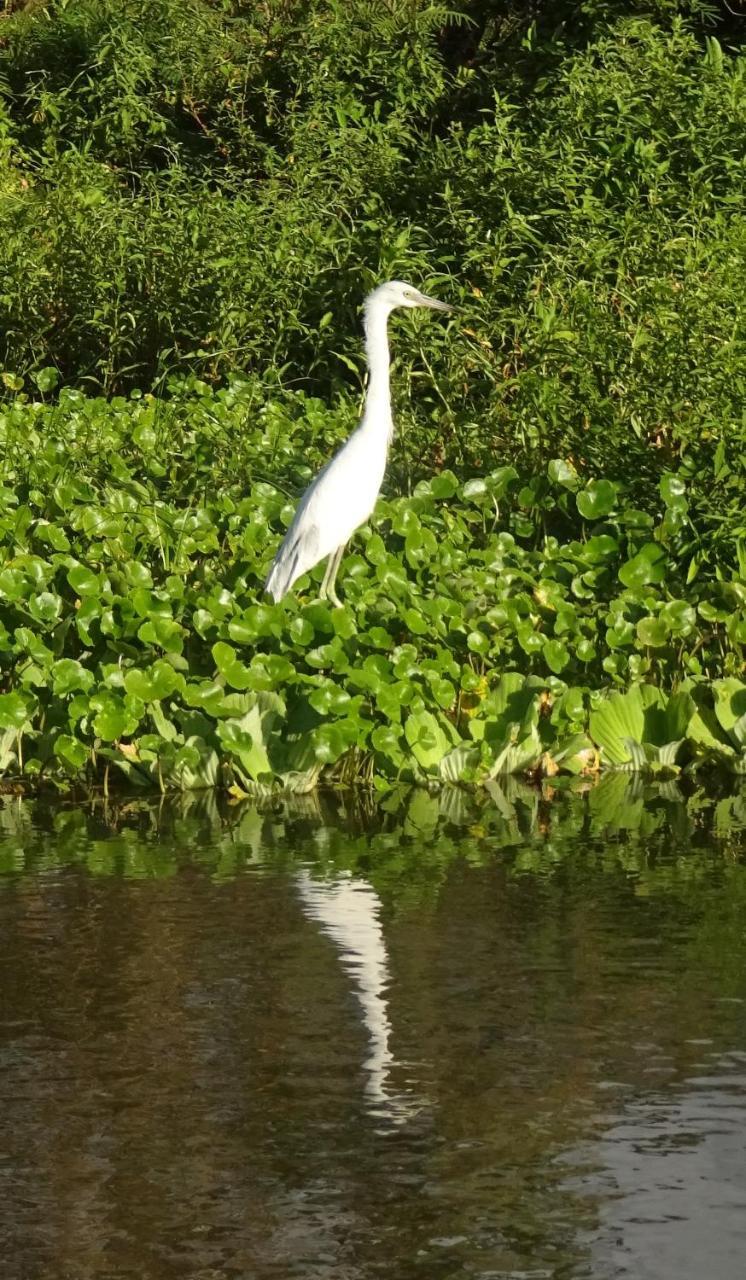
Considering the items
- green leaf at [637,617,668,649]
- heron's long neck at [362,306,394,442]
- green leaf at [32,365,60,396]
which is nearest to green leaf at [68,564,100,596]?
heron's long neck at [362,306,394,442]

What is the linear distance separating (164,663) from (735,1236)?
3.71 m

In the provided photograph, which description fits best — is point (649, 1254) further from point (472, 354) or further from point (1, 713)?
point (472, 354)

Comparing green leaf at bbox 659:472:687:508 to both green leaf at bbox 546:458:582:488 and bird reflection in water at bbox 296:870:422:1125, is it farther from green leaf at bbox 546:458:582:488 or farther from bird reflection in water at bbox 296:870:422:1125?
bird reflection in water at bbox 296:870:422:1125

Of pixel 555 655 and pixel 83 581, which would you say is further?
pixel 83 581

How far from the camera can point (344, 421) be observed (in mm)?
8781

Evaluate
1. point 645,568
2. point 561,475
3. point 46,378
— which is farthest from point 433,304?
point 46,378

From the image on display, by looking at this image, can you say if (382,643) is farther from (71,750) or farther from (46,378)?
(46,378)

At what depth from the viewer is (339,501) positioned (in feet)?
23.1

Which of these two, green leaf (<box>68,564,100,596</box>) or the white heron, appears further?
the white heron

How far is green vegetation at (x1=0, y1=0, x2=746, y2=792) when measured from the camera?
6559mm

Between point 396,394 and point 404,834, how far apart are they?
3.51 metres

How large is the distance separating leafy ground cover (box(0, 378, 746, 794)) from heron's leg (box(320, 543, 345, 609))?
0.21 ft

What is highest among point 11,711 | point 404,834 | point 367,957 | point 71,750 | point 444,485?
point 444,485

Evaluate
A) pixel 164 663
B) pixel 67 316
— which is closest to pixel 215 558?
pixel 164 663
